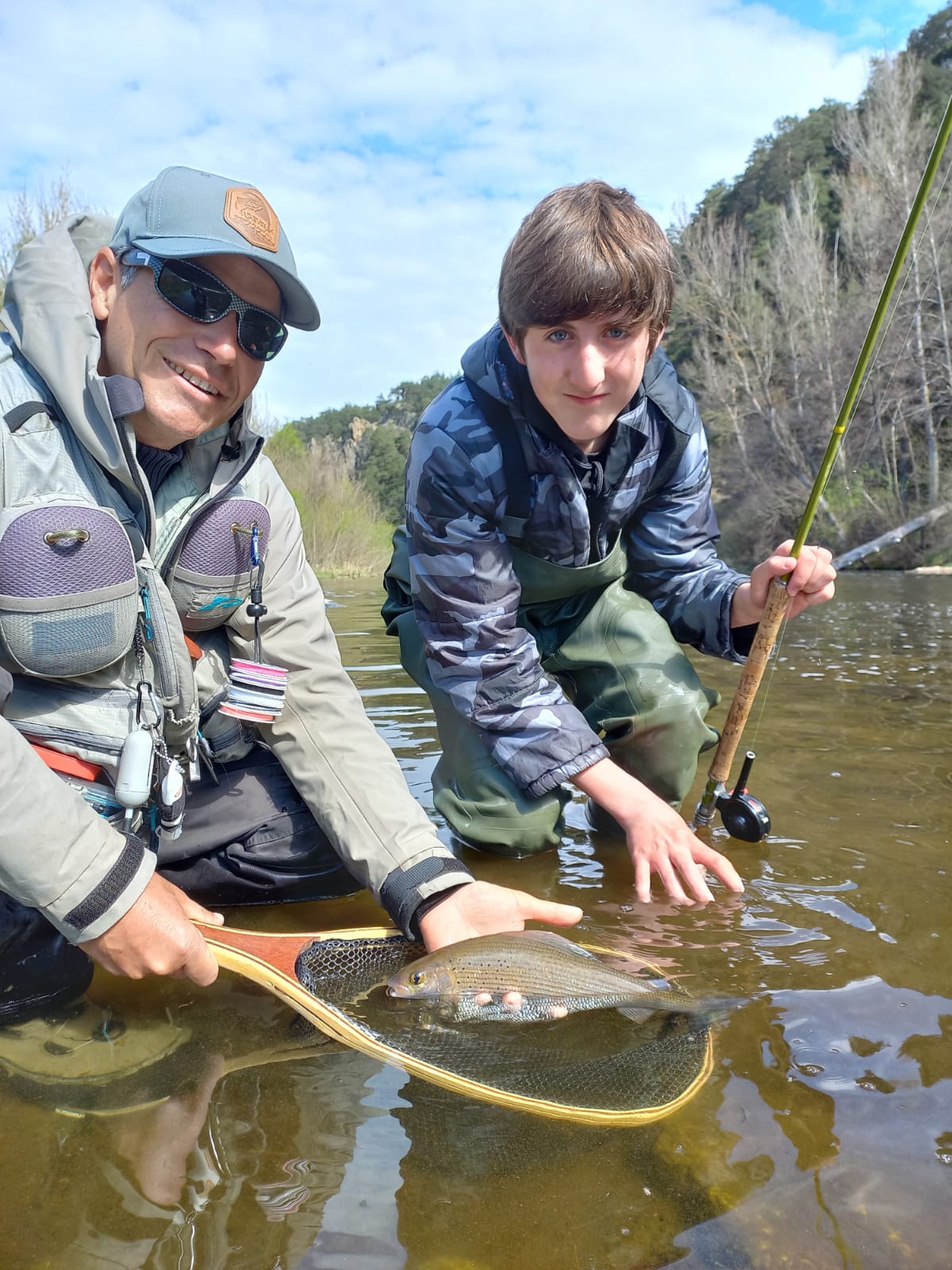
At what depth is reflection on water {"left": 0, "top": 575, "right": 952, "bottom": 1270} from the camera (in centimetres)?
140

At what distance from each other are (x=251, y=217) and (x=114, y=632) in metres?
1.07

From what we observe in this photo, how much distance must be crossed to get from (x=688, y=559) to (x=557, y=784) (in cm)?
111

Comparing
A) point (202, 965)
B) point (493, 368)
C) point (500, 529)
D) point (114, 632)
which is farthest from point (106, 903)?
point (493, 368)

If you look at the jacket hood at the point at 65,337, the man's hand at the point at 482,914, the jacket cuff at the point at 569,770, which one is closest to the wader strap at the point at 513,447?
the jacket cuff at the point at 569,770

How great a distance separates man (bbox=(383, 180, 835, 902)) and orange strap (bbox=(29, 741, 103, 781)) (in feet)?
3.71

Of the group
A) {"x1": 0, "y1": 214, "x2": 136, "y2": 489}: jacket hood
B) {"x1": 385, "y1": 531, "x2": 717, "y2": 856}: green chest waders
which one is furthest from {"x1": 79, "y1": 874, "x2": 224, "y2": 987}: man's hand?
{"x1": 385, "y1": 531, "x2": 717, "y2": 856}: green chest waders

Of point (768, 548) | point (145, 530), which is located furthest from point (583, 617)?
point (768, 548)

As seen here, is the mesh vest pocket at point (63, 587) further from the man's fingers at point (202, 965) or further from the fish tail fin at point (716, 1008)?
the fish tail fin at point (716, 1008)

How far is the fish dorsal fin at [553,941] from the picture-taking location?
2.09m

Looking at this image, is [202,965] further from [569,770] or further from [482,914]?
[569,770]

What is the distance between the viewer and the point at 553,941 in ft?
6.93

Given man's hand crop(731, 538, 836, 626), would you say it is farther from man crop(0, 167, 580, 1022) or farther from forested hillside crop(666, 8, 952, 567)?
forested hillside crop(666, 8, 952, 567)

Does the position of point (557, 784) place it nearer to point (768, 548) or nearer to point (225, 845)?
point (225, 845)

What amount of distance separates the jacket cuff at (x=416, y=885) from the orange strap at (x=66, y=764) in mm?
774
